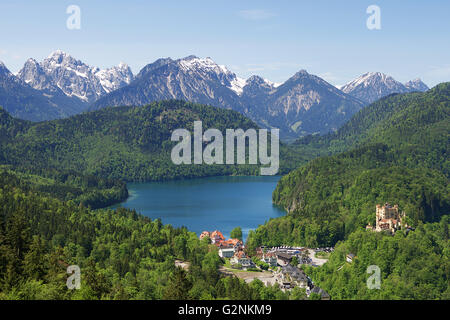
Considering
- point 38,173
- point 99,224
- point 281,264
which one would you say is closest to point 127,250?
point 99,224

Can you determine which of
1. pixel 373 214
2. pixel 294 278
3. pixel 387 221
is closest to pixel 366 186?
pixel 373 214

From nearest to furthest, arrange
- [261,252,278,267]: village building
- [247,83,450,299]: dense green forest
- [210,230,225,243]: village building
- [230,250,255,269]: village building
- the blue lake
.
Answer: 1. [247,83,450,299]: dense green forest
2. [230,250,255,269]: village building
3. [261,252,278,267]: village building
4. [210,230,225,243]: village building
5. the blue lake

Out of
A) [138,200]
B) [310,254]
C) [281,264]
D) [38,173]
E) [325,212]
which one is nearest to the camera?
[281,264]

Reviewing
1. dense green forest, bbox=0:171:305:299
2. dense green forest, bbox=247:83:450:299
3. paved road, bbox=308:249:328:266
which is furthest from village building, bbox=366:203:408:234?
dense green forest, bbox=0:171:305:299

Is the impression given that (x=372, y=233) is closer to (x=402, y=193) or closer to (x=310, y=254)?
(x=310, y=254)

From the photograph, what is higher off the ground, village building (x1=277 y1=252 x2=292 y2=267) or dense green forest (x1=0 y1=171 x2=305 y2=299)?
dense green forest (x1=0 y1=171 x2=305 y2=299)

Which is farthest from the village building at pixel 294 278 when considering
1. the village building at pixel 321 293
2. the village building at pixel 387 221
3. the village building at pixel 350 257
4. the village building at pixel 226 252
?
the village building at pixel 387 221

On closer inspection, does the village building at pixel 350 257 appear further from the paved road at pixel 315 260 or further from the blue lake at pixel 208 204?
the blue lake at pixel 208 204

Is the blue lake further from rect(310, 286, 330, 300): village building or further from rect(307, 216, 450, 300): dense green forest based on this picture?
rect(310, 286, 330, 300): village building

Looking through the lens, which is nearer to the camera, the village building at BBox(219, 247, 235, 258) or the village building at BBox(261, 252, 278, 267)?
the village building at BBox(261, 252, 278, 267)
